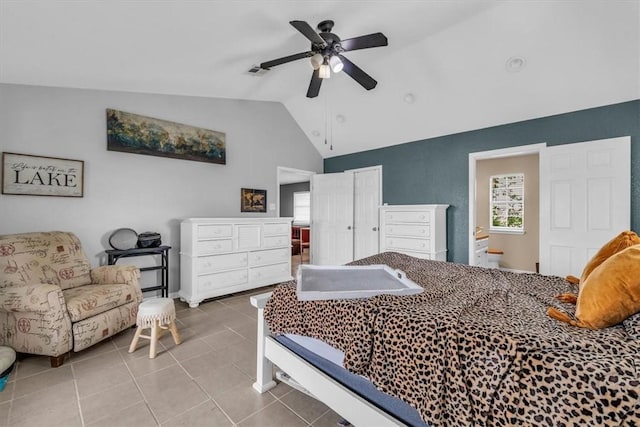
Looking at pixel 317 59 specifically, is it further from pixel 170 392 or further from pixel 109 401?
pixel 109 401

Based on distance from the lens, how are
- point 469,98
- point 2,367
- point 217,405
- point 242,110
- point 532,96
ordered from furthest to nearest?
point 242,110
point 469,98
point 532,96
point 2,367
point 217,405

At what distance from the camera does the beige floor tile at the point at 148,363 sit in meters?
2.11

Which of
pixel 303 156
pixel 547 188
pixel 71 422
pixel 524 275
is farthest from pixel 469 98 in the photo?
pixel 71 422

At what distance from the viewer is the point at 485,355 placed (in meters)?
0.95

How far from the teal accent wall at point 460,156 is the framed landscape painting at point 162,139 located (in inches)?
97.5

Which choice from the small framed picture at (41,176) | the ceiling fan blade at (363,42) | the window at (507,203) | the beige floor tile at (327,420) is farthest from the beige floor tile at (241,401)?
the window at (507,203)

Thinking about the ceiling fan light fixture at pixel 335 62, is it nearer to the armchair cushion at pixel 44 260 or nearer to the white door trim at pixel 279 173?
the white door trim at pixel 279 173

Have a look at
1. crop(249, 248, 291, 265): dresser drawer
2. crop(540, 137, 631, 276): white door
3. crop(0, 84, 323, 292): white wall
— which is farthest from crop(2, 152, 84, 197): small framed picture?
crop(540, 137, 631, 276): white door

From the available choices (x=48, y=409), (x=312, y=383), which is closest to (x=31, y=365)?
(x=48, y=409)

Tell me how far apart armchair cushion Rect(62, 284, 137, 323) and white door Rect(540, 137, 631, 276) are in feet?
14.7

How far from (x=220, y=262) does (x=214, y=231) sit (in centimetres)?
43

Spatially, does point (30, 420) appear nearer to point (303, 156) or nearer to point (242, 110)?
point (242, 110)

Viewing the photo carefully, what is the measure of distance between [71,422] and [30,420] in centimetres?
24

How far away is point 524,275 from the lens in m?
1.96
